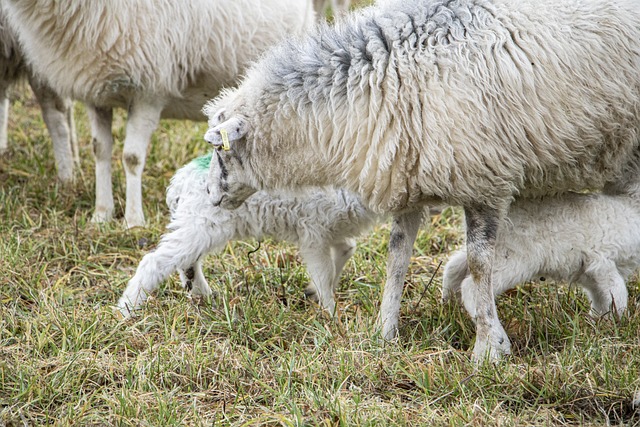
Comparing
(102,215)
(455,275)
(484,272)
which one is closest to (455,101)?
(484,272)

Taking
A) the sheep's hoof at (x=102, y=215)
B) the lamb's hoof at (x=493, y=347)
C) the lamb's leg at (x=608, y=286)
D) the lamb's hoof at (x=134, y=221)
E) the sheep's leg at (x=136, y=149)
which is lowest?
the lamb's leg at (x=608, y=286)

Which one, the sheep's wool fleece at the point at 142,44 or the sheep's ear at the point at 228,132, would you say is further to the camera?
the sheep's wool fleece at the point at 142,44

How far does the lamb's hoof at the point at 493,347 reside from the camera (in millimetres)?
4133

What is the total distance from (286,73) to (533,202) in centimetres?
139

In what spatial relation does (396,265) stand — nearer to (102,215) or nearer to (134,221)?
(134,221)

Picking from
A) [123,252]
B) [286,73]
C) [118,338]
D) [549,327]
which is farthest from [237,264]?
[549,327]

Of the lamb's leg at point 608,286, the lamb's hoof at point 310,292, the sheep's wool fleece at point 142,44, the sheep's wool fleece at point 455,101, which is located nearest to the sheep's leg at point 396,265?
the sheep's wool fleece at point 455,101

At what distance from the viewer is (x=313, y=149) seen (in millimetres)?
4246

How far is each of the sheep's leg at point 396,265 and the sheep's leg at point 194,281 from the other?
1112mm

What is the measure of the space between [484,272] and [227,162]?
4.39ft

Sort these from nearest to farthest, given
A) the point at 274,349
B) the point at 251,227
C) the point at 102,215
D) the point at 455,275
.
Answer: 1. the point at 274,349
2. the point at 455,275
3. the point at 251,227
4. the point at 102,215

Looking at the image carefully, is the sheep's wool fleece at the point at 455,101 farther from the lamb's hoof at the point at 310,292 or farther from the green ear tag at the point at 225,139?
the lamb's hoof at the point at 310,292

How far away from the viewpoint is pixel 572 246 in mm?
4461

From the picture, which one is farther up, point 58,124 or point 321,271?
point 58,124
